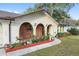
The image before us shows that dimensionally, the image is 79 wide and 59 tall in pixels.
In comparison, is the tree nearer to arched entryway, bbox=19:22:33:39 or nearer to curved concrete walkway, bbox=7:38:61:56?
arched entryway, bbox=19:22:33:39

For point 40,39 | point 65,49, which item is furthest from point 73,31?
point 40,39

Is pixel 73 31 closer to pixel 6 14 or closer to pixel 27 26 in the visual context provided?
pixel 27 26

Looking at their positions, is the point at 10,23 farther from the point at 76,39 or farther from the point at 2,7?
the point at 76,39

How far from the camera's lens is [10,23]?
347 centimetres

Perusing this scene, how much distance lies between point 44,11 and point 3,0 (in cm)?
71

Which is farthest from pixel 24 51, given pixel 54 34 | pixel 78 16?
pixel 78 16

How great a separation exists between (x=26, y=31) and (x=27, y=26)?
0.28 feet

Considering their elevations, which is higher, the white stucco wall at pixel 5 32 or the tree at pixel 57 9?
the tree at pixel 57 9

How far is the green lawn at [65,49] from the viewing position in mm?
3531

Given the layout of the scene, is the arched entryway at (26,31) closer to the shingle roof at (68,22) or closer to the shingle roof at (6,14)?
the shingle roof at (6,14)

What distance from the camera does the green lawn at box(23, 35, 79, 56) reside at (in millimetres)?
3531

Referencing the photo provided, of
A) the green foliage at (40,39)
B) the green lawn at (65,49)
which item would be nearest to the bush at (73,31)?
the green lawn at (65,49)

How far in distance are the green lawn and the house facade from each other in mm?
243

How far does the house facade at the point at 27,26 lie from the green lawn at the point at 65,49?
243 millimetres
